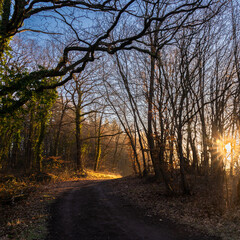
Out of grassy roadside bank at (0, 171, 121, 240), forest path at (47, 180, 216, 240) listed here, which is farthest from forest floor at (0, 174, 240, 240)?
forest path at (47, 180, 216, 240)

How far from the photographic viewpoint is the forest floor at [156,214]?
5.33 meters

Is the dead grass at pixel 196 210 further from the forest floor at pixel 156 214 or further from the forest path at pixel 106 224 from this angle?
the forest path at pixel 106 224

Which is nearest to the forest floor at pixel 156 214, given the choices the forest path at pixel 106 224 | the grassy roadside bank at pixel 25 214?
the grassy roadside bank at pixel 25 214

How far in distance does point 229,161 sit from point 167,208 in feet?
16.1

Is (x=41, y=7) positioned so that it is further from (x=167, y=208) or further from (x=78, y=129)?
(x=78, y=129)

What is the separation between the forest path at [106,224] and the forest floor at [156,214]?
0.44ft

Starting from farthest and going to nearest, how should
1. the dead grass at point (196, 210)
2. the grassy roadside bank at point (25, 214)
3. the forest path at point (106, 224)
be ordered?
the dead grass at point (196, 210) → the grassy roadside bank at point (25, 214) → the forest path at point (106, 224)

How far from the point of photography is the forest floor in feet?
17.5

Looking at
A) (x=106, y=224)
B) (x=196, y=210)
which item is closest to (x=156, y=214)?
(x=196, y=210)

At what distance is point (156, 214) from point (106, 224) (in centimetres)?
210

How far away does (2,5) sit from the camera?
28.9 ft

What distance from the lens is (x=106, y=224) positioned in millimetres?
5824

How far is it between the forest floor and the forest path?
→ 135mm

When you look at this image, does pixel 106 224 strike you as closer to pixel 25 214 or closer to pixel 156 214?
pixel 156 214
